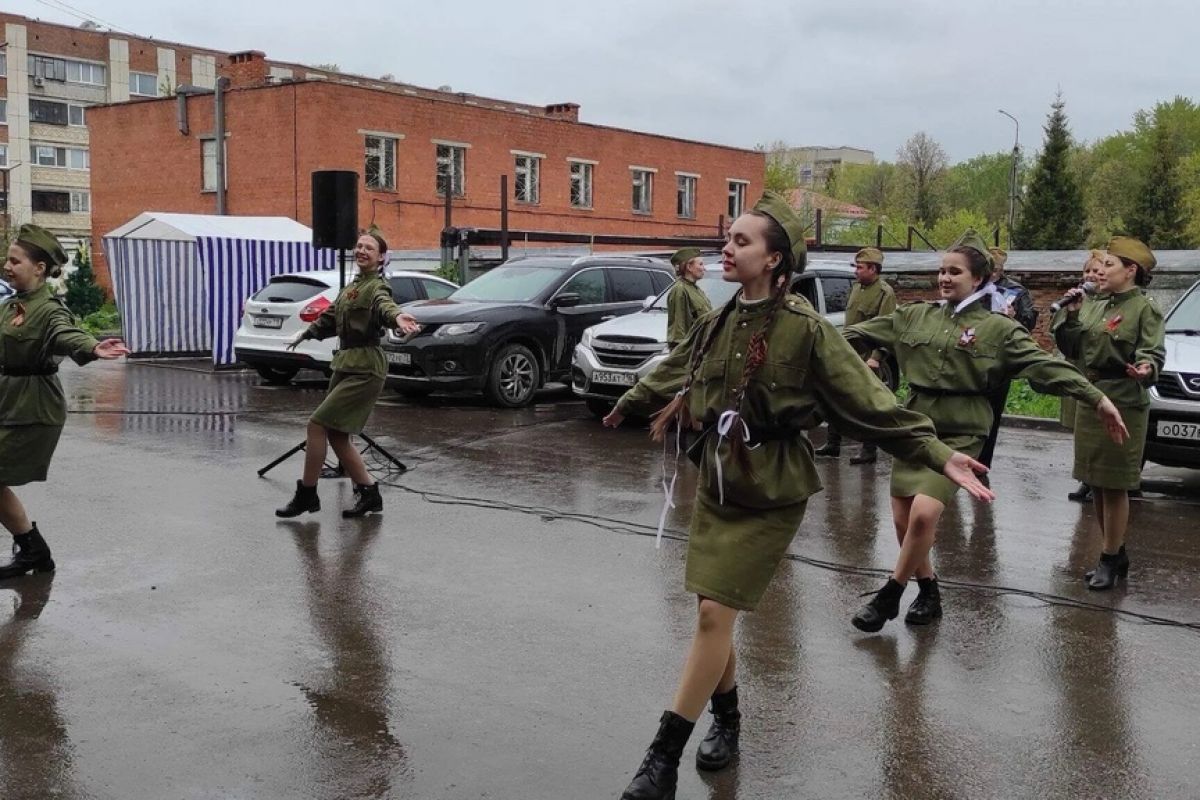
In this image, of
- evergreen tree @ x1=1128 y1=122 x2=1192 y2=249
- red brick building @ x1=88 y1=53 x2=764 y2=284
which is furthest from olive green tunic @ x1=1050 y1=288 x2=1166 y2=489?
evergreen tree @ x1=1128 y1=122 x2=1192 y2=249

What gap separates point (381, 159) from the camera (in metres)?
37.3

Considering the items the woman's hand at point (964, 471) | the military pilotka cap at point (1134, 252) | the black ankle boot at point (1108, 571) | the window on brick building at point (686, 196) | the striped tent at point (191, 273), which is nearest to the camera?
the woman's hand at point (964, 471)

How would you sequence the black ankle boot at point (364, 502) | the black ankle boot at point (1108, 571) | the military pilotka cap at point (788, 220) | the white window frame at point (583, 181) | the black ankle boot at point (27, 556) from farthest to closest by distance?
the white window frame at point (583, 181), the black ankle boot at point (364, 502), the black ankle boot at point (1108, 571), the black ankle boot at point (27, 556), the military pilotka cap at point (788, 220)

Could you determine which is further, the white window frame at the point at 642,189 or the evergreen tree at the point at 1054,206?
the evergreen tree at the point at 1054,206

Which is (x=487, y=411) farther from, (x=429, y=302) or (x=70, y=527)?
(x=70, y=527)

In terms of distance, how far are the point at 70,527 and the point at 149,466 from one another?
2408mm

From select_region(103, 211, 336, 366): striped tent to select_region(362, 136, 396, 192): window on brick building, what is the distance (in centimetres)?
1575

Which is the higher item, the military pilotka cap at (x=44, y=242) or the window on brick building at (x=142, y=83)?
the window on brick building at (x=142, y=83)

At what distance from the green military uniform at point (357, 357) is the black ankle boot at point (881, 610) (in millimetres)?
3648

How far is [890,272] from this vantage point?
776 inches

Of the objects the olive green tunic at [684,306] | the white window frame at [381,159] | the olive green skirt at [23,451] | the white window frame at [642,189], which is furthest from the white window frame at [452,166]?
the olive green skirt at [23,451]

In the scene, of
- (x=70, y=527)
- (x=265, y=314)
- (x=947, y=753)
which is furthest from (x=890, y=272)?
(x=947, y=753)

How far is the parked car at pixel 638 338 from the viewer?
43.1 feet

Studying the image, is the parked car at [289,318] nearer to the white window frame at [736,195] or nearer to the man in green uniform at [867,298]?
the man in green uniform at [867,298]
